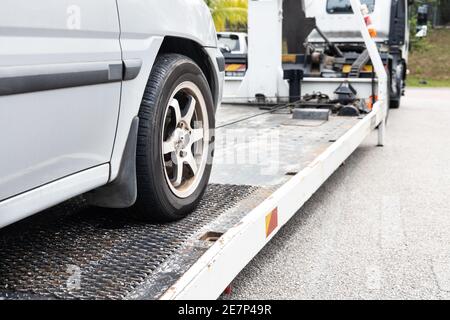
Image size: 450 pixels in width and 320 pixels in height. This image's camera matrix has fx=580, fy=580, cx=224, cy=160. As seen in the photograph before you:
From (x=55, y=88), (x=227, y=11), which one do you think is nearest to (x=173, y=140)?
(x=55, y=88)

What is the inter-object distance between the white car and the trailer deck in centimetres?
19

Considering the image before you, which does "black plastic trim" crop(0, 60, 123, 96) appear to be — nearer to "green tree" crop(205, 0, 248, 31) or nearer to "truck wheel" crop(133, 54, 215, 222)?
"truck wheel" crop(133, 54, 215, 222)

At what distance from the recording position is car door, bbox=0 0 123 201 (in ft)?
6.11

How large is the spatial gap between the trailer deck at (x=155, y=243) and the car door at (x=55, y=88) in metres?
0.44

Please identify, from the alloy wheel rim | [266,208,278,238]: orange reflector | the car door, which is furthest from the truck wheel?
[266,208,278,238]: orange reflector

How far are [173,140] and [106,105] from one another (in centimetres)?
64

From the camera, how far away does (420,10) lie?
11773mm

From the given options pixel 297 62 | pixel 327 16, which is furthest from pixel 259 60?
pixel 327 16

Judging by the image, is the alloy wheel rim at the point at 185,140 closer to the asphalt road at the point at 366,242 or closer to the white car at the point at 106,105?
the white car at the point at 106,105

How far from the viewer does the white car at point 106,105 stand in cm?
192

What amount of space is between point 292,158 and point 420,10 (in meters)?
8.35

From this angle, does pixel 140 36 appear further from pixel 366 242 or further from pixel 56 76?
pixel 366 242

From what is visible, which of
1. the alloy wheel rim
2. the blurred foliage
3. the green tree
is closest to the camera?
the alloy wheel rim
